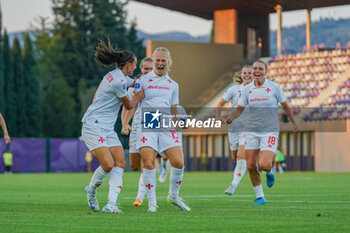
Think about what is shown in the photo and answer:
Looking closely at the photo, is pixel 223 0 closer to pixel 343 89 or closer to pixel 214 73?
pixel 214 73

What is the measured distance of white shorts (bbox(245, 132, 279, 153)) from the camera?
1335 centimetres

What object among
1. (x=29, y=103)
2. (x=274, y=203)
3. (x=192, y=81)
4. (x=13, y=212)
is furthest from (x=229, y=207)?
(x=29, y=103)

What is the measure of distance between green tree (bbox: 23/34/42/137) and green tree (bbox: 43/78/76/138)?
494 cm

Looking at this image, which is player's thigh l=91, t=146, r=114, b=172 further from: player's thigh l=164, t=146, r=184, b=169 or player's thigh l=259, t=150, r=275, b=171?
player's thigh l=259, t=150, r=275, b=171

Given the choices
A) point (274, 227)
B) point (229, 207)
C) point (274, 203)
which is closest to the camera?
point (274, 227)

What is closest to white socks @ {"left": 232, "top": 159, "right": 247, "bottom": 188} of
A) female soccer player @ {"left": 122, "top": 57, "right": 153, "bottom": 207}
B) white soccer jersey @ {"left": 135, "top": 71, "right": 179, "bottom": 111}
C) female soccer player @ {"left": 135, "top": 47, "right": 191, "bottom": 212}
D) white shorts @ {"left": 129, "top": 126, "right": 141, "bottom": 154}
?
female soccer player @ {"left": 122, "top": 57, "right": 153, "bottom": 207}

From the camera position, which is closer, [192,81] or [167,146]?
[167,146]

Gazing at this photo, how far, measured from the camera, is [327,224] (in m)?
9.25

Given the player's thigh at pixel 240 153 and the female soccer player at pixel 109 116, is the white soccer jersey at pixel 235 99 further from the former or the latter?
the female soccer player at pixel 109 116

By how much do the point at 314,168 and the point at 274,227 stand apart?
3398cm

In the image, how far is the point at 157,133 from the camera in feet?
38.4

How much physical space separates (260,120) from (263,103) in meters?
0.29

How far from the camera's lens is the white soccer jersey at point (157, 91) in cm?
1176

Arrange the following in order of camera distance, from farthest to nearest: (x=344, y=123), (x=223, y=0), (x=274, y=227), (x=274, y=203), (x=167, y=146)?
1. (x=223, y=0)
2. (x=344, y=123)
3. (x=274, y=203)
4. (x=167, y=146)
5. (x=274, y=227)
